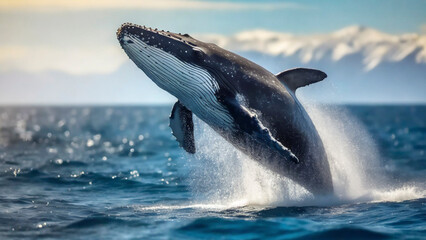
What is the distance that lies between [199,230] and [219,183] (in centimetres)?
470

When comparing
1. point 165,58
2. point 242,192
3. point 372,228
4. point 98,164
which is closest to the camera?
point 372,228

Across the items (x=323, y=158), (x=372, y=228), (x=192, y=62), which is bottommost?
(x=372, y=228)

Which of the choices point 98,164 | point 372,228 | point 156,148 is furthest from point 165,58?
point 156,148

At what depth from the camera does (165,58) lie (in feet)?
34.2

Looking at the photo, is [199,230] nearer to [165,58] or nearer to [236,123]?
[236,123]

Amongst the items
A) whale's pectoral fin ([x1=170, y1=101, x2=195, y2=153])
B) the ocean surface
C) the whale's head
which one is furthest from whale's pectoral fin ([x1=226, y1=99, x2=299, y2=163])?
whale's pectoral fin ([x1=170, y1=101, x2=195, y2=153])

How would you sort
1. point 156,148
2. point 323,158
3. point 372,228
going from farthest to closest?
point 156,148 < point 323,158 < point 372,228

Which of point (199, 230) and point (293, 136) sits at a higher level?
point (293, 136)

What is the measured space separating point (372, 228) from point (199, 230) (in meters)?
2.94

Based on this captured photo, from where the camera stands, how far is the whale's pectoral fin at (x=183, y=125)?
39.0ft

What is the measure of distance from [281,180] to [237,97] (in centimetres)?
241

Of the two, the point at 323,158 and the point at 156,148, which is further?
the point at 156,148

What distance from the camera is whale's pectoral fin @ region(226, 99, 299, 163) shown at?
9898 mm

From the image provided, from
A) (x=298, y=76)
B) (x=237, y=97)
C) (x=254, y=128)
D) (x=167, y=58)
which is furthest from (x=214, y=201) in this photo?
(x=167, y=58)
